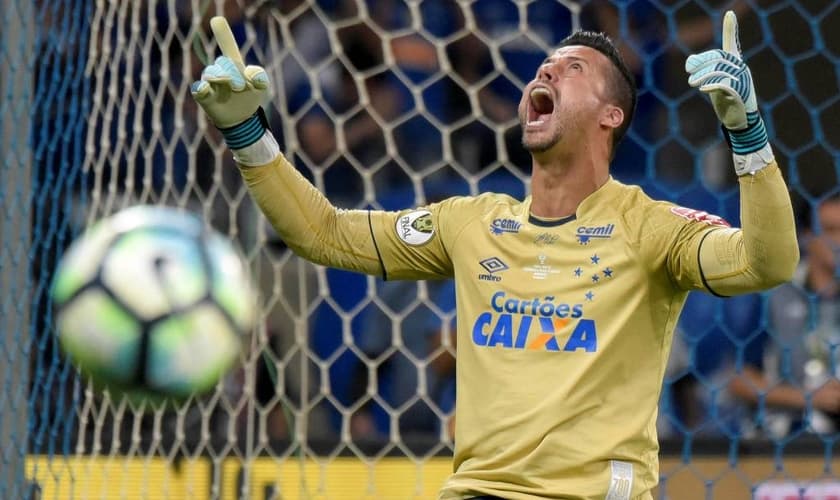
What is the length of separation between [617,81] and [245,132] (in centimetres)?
78

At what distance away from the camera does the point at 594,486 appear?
257 centimetres

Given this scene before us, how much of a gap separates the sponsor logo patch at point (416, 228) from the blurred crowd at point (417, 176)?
1.19m

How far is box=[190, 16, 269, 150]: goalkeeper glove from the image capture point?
9.12 ft

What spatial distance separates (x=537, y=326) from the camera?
2.68 metres

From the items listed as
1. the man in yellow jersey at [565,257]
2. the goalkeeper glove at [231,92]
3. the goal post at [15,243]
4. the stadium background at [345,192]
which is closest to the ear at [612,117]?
the man in yellow jersey at [565,257]

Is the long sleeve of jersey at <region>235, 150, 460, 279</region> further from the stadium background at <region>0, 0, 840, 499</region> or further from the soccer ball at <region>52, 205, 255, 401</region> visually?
the stadium background at <region>0, 0, 840, 499</region>

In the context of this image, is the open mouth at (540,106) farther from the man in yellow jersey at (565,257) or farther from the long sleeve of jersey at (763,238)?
the long sleeve of jersey at (763,238)

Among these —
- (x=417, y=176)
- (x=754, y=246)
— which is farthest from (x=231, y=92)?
(x=417, y=176)

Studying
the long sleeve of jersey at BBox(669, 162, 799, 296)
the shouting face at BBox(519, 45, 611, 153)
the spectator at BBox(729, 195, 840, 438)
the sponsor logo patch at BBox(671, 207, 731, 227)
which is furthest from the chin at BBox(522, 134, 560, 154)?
the spectator at BBox(729, 195, 840, 438)

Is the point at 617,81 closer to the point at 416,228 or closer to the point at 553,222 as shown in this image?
the point at 553,222

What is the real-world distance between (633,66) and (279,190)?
2373mm

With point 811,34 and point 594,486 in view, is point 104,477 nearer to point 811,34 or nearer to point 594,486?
point 594,486

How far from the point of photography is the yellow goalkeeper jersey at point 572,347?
2.60 m

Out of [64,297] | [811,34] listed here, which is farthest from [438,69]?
[64,297]
